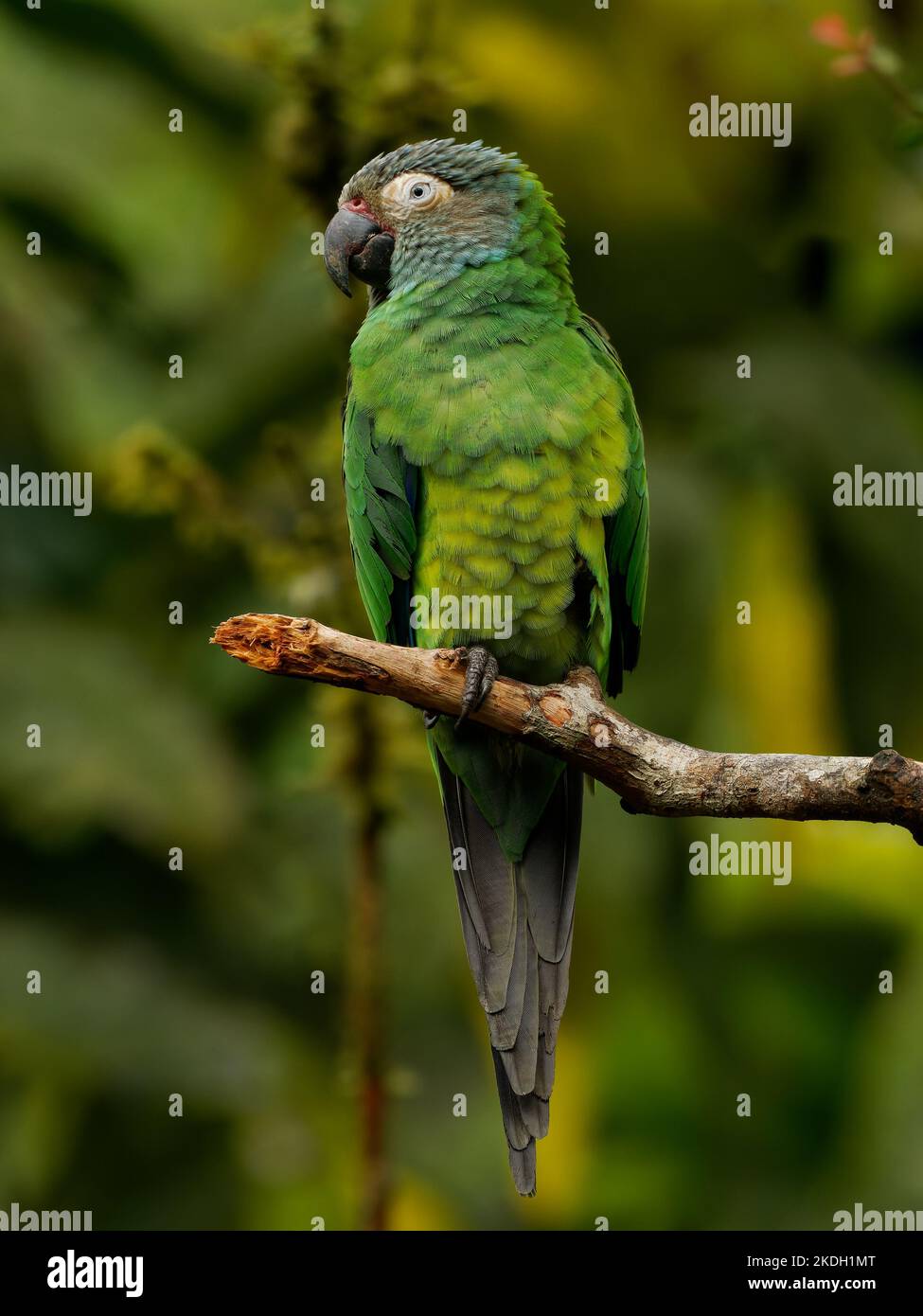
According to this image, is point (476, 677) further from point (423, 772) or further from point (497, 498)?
point (423, 772)

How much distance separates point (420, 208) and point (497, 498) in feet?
3.03

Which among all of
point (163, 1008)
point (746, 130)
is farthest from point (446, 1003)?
point (746, 130)

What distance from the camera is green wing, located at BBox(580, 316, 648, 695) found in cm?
394

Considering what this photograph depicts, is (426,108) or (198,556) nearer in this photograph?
(426,108)

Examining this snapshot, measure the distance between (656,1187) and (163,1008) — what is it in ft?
8.51

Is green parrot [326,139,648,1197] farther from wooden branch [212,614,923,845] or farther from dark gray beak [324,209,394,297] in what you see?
wooden branch [212,614,923,845]

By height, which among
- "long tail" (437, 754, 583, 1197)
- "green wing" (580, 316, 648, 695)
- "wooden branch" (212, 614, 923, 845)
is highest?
"green wing" (580, 316, 648, 695)

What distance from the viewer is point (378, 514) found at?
12.6 ft

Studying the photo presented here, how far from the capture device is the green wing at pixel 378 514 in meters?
3.84

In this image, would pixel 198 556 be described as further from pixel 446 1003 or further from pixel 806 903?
pixel 806 903

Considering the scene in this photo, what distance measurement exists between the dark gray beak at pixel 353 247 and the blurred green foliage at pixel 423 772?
62 centimetres

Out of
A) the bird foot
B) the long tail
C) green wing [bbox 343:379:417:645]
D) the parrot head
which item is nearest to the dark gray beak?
the parrot head

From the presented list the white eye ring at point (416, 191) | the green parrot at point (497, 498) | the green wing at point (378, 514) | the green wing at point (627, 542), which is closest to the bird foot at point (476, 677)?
the green parrot at point (497, 498)

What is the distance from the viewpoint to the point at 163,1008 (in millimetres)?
5082
